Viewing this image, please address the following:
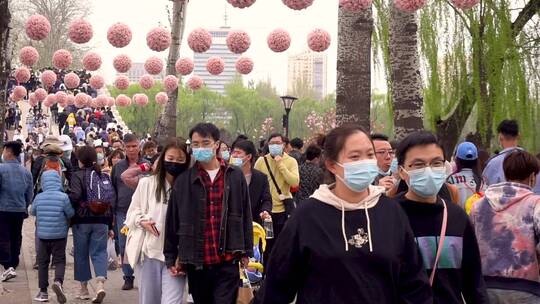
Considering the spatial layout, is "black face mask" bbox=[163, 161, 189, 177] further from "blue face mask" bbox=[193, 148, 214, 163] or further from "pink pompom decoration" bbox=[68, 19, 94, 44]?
"pink pompom decoration" bbox=[68, 19, 94, 44]

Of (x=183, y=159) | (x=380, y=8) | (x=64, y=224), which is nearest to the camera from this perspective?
(x=183, y=159)

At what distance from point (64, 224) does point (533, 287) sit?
5958 mm

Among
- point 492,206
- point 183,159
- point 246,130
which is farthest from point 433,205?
point 246,130

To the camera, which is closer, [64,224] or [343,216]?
[343,216]

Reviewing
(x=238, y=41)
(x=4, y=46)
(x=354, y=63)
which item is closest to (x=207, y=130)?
(x=354, y=63)

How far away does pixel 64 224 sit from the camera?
10.4 meters

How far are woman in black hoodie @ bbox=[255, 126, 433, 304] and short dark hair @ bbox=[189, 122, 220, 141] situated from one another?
255 centimetres

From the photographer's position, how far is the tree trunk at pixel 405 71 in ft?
36.0

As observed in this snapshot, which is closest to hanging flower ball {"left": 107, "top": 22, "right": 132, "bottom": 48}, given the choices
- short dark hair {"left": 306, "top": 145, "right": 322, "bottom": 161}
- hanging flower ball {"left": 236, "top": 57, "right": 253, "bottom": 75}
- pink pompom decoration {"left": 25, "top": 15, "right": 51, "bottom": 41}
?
pink pompom decoration {"left": 25, "top": 15, "right": 51, "bottom": 41}

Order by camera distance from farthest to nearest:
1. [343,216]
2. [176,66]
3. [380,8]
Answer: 1. [176,66]
2. [380,8]
3. [343,216]

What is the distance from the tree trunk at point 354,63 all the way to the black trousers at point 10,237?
13.5ft

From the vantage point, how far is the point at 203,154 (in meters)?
6.91

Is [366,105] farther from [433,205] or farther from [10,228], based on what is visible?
[433,205]

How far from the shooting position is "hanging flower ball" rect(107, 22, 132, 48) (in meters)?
18.7
